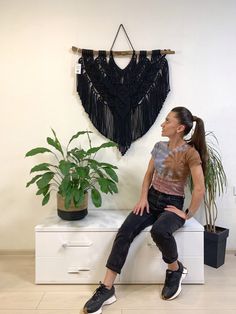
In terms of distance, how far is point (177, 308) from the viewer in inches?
71.2

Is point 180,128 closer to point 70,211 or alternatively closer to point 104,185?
point 104,185

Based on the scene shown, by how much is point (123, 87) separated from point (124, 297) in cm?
157

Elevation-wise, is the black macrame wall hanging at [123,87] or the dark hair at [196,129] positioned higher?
the black macrame wall hanging at [123,87]

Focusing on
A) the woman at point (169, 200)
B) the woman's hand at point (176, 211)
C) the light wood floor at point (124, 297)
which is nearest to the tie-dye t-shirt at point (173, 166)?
the woman at point (169, 200)

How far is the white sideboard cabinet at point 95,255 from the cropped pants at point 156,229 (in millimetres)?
91

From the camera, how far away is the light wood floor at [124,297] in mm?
1789

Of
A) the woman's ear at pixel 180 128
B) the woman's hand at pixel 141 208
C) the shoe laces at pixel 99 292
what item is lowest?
the shoe laces at pixel 99 292

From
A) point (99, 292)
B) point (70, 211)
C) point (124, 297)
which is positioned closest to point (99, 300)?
point (99, 292)

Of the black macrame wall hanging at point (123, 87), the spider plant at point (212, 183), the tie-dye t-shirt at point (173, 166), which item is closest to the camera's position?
the tie-dye t-shirt at point (173, 166)

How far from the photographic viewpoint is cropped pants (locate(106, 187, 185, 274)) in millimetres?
1893

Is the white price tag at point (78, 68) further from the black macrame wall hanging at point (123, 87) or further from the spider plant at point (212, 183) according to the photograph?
the spider plant at point (212, 183)

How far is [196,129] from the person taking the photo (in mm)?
2111

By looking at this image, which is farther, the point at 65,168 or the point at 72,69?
the point at 72,69

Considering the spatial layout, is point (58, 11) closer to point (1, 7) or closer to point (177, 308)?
point (1, 7)
